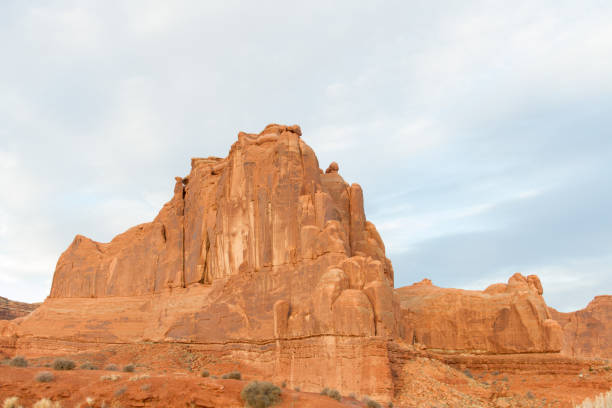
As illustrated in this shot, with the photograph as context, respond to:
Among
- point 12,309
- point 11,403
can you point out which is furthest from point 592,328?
point 12,309

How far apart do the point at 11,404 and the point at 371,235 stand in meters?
34.6

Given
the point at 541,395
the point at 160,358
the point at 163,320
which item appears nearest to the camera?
the point at 541,395

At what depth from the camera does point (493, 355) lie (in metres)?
46.9

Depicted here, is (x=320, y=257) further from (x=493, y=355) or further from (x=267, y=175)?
(x=493, y=355)

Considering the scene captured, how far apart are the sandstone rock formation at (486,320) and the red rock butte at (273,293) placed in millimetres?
94

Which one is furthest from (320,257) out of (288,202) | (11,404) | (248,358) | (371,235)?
(11,404)

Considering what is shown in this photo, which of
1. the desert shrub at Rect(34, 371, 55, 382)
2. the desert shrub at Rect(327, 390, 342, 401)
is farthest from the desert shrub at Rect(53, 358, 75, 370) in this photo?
the desert shrub at Rect(327, 390, 342, 401)

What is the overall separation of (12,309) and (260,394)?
75162mm

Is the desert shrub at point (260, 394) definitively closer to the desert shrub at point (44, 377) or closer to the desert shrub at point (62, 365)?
the desert shrub at point (44, 377)

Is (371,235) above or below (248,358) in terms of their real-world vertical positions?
above

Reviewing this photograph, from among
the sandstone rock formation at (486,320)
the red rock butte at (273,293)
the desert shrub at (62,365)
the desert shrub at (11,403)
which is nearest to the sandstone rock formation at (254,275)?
the red rock butte at (273,293)

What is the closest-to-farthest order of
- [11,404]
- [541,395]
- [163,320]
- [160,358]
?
[11,404]
[541,395]
[160,358]
[163,320]

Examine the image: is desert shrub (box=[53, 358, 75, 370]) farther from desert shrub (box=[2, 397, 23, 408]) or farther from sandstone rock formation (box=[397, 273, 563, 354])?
sandstone rock formation (box=[397, 273, 563, 354])

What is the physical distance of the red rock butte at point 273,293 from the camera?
3622cm
